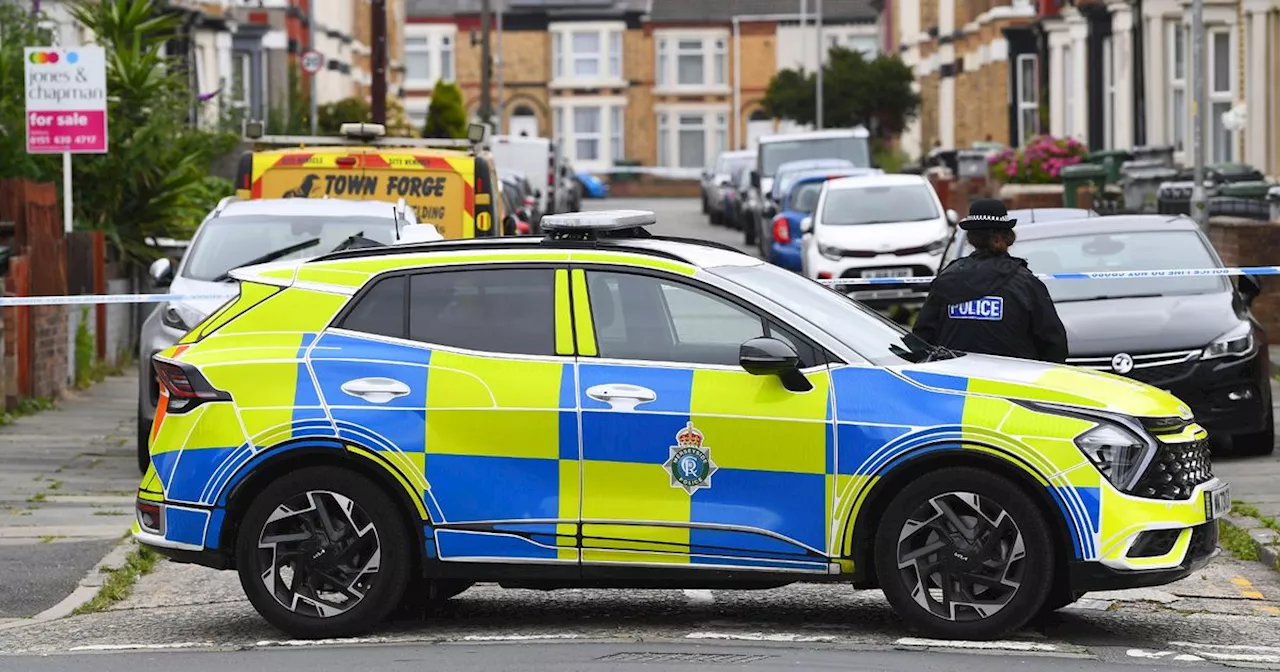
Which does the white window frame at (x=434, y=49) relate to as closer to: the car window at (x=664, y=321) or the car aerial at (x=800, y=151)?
the car aerial at (x=800, y=151)

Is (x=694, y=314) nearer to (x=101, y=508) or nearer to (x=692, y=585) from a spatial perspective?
(x=692, y=585)

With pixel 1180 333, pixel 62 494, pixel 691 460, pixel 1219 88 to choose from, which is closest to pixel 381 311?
pixel 691 460

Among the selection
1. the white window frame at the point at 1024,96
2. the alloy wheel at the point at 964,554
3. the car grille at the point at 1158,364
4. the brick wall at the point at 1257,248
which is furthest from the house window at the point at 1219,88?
the alloy wheel at the point at 964,554

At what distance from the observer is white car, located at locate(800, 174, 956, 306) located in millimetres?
25641

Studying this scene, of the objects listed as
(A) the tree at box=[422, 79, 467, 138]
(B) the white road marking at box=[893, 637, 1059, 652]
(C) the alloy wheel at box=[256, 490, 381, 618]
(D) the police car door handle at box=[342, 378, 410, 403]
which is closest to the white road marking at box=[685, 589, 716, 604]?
(B) the white road marking at box=[893, 637, 1059, 652]

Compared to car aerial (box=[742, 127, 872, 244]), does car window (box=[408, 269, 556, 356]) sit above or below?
below

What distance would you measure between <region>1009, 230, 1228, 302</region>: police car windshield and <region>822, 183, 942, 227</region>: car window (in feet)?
37.4

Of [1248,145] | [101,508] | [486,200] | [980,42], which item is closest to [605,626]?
[101,508]

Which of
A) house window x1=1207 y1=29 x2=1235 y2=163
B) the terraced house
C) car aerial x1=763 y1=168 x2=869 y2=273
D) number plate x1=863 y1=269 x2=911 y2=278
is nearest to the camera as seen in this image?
number plate x1=863 y1=269 x2=911 y2=278

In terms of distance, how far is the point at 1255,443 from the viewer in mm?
13961

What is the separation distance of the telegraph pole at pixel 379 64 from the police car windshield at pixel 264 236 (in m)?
15.0

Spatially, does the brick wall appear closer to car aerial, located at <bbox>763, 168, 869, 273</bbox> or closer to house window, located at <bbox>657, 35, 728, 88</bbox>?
car aerial, located at <bbox>763, 168, 869, 273</bbox>

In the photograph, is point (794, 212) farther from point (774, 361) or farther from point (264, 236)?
point (774, 361)

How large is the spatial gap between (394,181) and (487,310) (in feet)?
28.6
